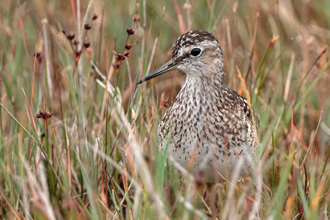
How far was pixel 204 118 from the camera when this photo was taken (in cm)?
411

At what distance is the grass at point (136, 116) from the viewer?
317cm

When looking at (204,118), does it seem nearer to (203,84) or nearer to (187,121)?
(187,121)

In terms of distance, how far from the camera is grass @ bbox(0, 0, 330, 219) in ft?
10.4

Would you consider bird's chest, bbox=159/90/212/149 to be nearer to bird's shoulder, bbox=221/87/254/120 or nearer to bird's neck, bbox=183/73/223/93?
bird's neck, bbox=183/73/223/93

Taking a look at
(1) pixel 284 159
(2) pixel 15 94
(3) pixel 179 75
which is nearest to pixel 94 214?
(1) pixel 284 159

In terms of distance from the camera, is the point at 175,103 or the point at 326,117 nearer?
the point at 175,103

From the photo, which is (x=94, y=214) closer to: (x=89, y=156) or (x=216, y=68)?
(x=89, y=156)

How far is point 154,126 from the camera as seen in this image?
387 cm

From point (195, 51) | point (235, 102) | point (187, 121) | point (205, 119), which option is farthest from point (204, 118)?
point (195, 51)

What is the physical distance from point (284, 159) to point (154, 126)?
0.84 metres

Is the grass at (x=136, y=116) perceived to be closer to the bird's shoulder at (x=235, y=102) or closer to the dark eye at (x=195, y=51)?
the bird's shoulder at (x=235, y=102)

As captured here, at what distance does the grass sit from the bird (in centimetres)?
14

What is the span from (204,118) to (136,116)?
0.46 m

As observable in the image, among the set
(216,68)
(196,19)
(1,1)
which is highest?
(1,1)
